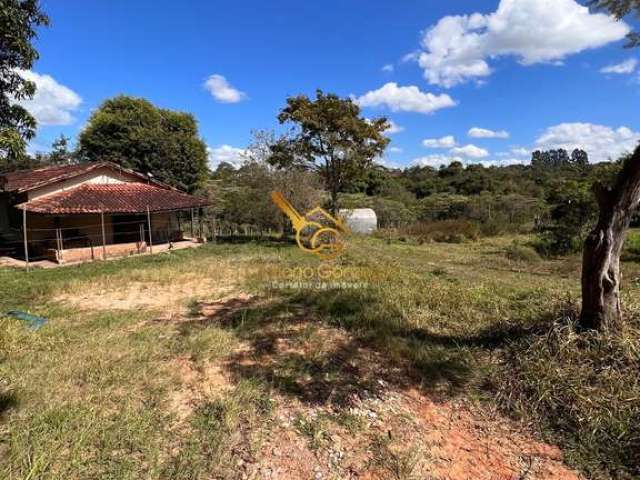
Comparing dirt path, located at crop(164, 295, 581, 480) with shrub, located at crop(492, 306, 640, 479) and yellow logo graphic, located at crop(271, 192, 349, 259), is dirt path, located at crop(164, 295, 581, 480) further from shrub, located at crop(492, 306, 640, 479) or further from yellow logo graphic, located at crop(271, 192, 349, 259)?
yellow logo graphic, located at crop(271, 192, 349, 259)

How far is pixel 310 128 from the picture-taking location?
12922 millimetres

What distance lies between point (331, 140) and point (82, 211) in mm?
9027

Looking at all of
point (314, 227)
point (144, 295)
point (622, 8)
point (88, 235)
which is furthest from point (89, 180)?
point (622, 8)

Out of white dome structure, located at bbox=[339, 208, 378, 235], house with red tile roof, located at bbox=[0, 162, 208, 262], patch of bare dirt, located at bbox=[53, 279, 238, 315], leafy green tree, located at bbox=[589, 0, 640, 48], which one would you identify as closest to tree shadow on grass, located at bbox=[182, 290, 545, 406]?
patch of bare dirt, located at bbox=[53, 279, 238, 315]

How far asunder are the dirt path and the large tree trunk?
1711mm

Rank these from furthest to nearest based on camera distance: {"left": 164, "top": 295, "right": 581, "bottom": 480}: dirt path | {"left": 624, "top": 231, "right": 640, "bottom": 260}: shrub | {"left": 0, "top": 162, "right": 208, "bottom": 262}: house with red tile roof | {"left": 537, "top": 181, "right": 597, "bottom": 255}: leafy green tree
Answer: {"left": 537, "top": 181, "right": 597, "bottom": 255}: leafy green tree → {"left": 0, "top": 162, "right": 208, "bottom": 262}: house with red tile roof → {"left": 624, "top": 231, "right": 640, "bottom": 260}: shrub → {"left": 164, "top": 295, "right": 581, "bottom": 480}: dirt path

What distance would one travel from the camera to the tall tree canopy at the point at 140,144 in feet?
72.5

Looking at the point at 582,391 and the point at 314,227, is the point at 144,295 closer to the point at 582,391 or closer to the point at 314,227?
the point at 582,391

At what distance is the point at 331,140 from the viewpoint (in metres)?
12.9

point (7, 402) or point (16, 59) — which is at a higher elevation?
point (16, 59)

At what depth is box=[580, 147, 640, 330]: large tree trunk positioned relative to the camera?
3.53 metres

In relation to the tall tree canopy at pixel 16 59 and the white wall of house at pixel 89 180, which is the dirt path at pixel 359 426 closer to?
the tall tree canopy at pixel 16 59

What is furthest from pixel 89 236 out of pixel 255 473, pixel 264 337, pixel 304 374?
pixel 255 473

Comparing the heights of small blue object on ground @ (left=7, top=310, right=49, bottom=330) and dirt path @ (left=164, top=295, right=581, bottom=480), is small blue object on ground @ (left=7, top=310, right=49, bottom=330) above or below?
above
